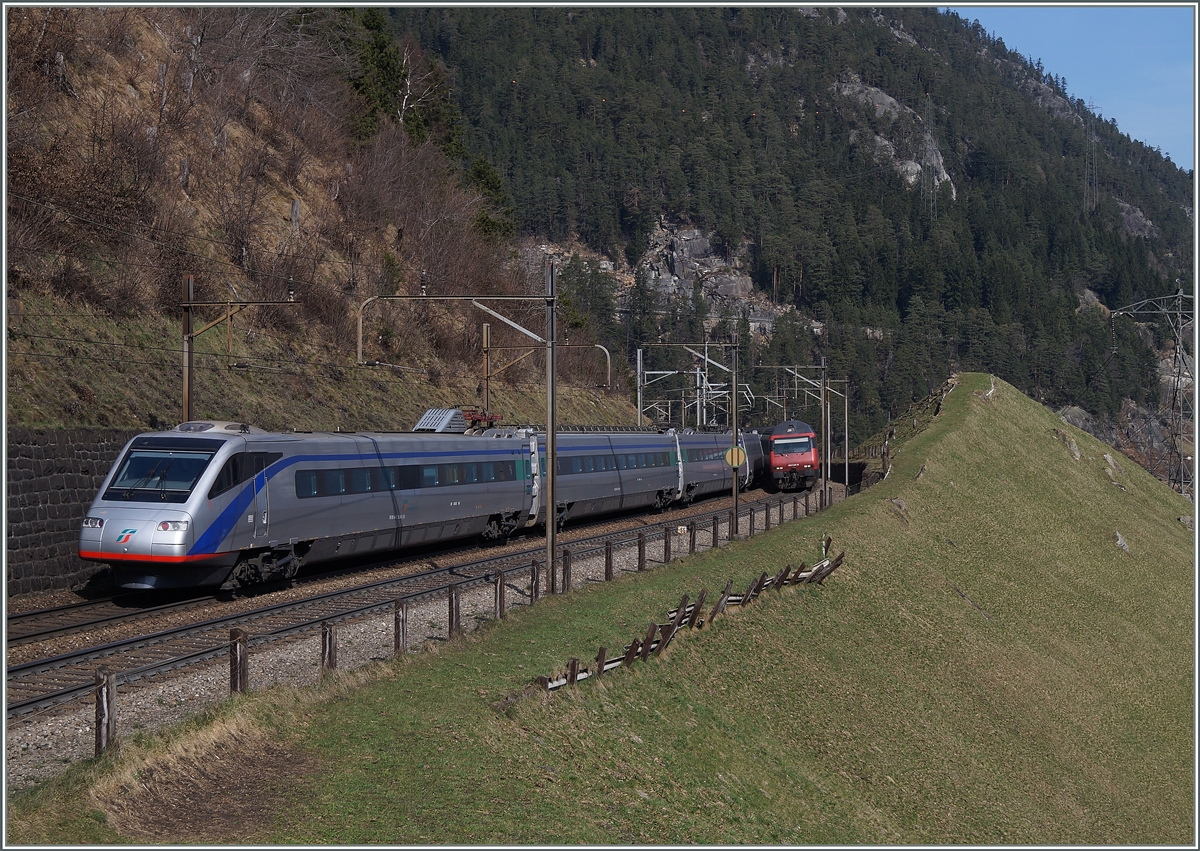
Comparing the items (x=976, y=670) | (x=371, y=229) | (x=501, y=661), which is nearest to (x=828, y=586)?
(x=976, y=670)

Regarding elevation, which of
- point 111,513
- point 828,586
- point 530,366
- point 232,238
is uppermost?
point 232,238

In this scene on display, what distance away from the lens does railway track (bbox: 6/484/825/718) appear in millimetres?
14227

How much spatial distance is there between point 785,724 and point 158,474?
11.9 m

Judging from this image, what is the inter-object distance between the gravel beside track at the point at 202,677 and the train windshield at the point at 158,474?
230cm

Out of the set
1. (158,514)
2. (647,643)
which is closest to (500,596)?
(647,643)

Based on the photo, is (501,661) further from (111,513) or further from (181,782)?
(111,513)

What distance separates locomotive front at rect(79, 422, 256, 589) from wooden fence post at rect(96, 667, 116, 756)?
809cm

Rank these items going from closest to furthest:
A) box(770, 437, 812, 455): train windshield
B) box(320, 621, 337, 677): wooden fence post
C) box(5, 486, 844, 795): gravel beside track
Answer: box(5, 486, 844, 795): gravel beside track → box(320, 621, 337, 677): wooden fence post → box(770, 437, 812, 455): train windshield

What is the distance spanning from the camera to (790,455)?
5769 centimetres

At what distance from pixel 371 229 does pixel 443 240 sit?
222 inches

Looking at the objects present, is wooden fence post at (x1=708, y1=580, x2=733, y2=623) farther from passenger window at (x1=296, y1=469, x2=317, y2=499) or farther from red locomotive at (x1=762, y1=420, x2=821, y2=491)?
red locomotive at (x1=762, y1=420, x2=821, y2=491)

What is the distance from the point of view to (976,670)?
92.7 ft

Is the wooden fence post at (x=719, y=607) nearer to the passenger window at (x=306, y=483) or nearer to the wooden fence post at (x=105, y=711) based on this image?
the passenger window at (x=306, y=483)

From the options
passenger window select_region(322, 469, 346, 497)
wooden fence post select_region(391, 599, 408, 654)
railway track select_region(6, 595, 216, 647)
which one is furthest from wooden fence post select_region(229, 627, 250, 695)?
passenger window select_region(322, 469, 346, 497)
